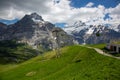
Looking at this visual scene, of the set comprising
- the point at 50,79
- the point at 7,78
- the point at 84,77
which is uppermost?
the point at 84,77

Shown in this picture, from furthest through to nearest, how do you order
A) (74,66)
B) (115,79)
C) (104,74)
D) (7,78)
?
(7,78), (74,66), (104,74), (115,79)

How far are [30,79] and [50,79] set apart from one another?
14.8 metres

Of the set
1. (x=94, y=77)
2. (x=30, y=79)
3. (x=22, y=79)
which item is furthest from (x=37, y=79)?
(x=94, y=77)

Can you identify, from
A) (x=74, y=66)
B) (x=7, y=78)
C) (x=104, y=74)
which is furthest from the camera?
(x=7, y=78)

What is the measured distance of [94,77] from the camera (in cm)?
4128

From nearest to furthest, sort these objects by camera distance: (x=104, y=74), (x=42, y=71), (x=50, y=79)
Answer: (x=104, y=74)
(x=50, y=79)
(x=42, y=71)

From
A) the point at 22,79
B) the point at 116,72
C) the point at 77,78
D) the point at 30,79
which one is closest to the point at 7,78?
the point at 22,79

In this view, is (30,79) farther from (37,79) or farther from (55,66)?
(55,66)

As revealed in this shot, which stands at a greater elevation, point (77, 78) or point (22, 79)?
point (77, 78)

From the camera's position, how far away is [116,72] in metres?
43.9

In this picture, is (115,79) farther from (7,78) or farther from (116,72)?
(7,78)

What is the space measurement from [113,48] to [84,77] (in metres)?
61.0

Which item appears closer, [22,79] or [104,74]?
[104,74]

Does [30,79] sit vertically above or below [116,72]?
below
